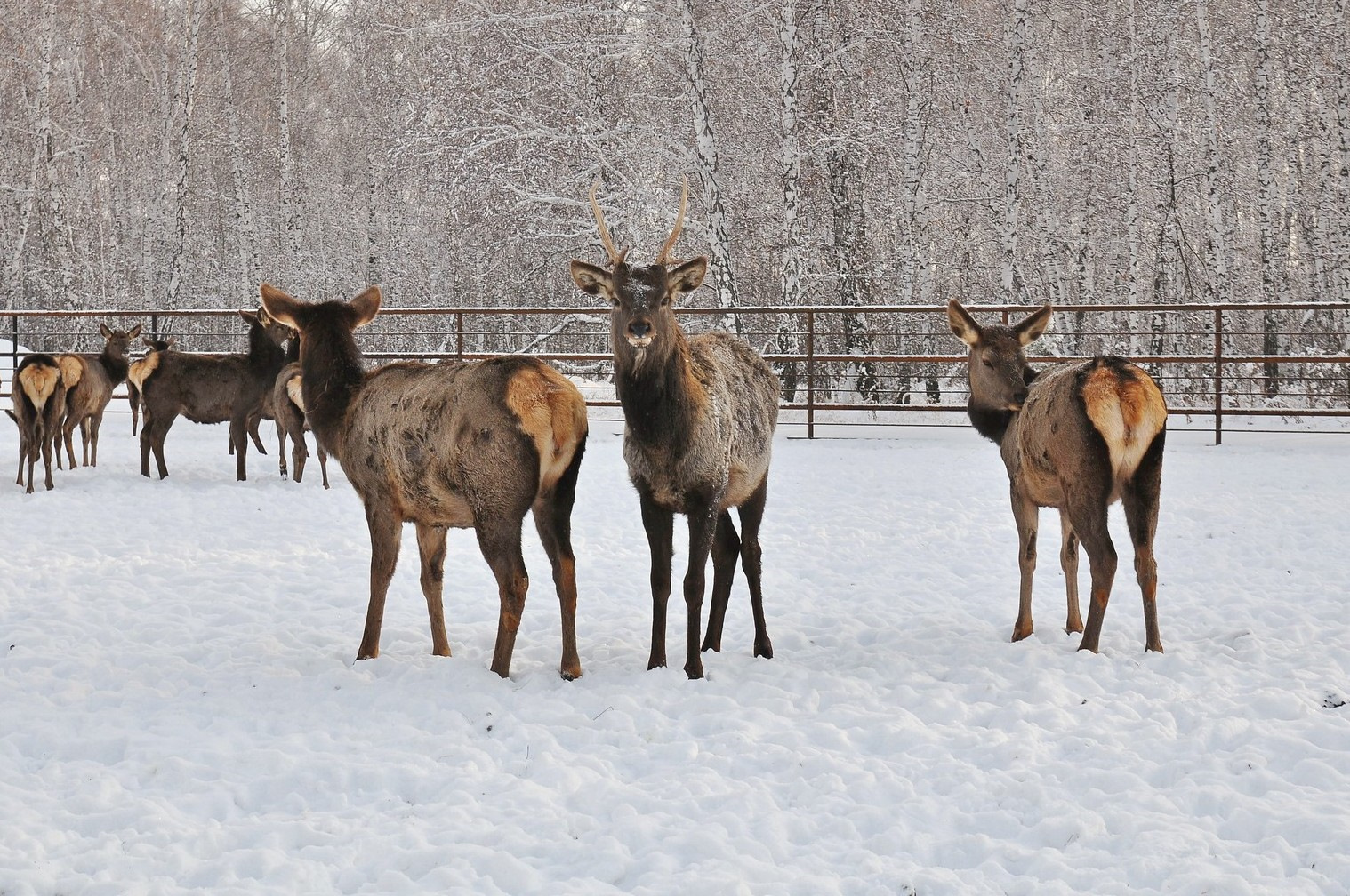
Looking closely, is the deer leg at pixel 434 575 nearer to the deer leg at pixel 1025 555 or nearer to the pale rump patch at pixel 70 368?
the deer leg at pixel 1025 555

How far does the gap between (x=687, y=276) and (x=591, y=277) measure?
1.61 feet

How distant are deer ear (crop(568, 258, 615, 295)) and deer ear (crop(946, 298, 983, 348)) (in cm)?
248

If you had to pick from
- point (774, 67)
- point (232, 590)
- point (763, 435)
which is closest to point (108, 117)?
point (774, 67)

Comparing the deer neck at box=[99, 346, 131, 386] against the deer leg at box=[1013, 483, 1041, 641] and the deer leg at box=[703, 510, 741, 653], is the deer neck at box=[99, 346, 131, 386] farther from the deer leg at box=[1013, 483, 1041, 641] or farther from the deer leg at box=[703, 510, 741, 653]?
the deer leg at box=[1013, 483, 1041, 641]

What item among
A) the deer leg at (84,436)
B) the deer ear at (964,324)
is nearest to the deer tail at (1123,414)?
the deer ear at (964,324)

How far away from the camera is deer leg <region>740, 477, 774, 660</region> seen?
19.5ft

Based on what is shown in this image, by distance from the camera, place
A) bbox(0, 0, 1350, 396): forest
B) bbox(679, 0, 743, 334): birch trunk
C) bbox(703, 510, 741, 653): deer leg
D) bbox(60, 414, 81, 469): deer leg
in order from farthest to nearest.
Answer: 1. bbox(0, 0, 1350, 396): forest
2. bbox(679, 0, 743, 334): birch trunk
3. bbox(60, 414, 81, 469): deer leg
4. bbox(703, 510, 741, 653): deer leg

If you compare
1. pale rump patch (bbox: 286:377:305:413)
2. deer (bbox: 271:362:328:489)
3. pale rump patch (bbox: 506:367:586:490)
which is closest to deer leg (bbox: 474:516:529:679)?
pale rump patch (bbox: 506:367:586:490)

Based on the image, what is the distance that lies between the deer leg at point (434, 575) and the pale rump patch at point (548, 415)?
79cm

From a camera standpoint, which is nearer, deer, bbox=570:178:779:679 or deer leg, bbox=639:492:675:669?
deer, bbox=570:178:779:679

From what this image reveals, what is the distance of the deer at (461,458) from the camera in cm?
525

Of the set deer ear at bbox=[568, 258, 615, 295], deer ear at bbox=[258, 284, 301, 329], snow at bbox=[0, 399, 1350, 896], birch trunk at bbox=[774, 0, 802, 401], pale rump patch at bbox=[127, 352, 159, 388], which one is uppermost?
birch trunk at bbox=[774, 0, 802, 401]

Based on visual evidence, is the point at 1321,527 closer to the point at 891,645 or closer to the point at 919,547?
the point at 919,547

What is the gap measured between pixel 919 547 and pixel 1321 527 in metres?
3.23
